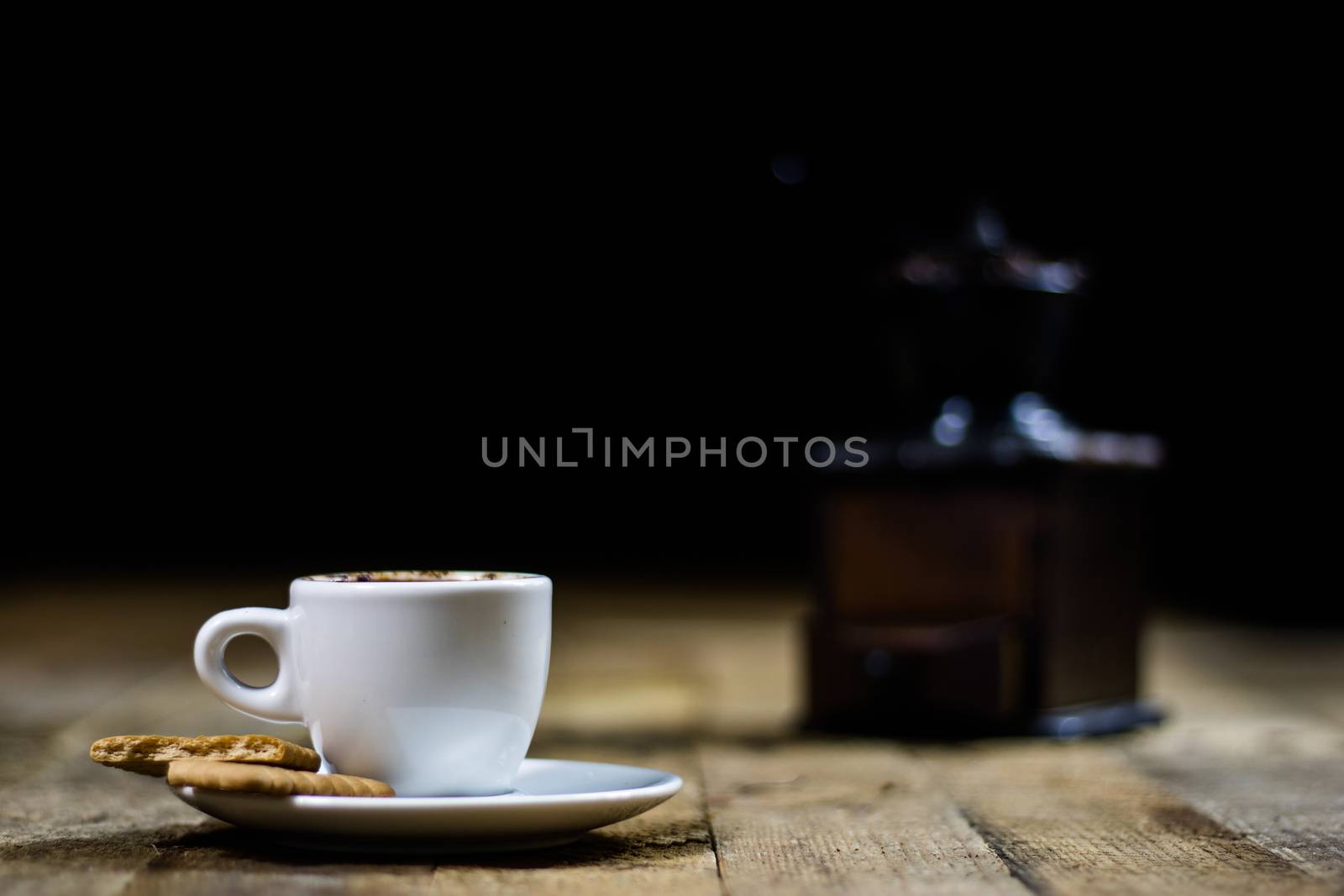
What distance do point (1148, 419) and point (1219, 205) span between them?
0.62 metres

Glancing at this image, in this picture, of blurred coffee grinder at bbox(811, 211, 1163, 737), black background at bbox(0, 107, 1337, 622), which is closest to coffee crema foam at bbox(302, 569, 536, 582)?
blurred coffee grinder at bbox(811, 211, 1163, 737)

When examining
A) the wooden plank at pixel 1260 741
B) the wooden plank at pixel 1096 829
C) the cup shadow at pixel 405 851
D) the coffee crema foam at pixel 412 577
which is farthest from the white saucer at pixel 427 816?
the wooden plank at pixel 1260 741

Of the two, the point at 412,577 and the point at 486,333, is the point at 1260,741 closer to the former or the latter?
the point at 412,577

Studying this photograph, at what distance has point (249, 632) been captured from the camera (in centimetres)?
87

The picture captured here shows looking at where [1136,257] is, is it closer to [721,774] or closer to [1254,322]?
[1254,322]

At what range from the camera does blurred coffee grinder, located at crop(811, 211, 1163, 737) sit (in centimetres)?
158

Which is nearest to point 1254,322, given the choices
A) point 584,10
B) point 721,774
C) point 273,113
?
point 584,10

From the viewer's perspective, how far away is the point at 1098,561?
1.66 metres


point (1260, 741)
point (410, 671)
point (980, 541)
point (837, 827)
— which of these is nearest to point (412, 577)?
point (410, 671)

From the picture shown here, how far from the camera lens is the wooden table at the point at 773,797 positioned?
815 mm

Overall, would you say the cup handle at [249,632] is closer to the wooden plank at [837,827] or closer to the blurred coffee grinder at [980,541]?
the wooden plank at [837,827]

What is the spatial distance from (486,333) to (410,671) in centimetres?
338

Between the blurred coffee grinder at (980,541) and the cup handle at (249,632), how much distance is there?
0.85 metres

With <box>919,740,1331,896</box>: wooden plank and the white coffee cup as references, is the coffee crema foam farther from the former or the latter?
<box>919,740,1331,896</box>: wooden plank
